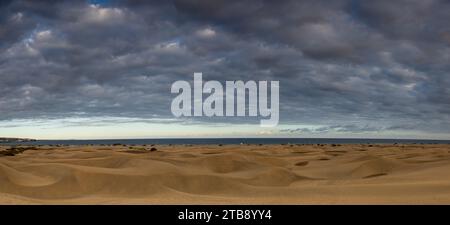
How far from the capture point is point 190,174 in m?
14.5

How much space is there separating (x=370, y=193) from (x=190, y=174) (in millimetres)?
6343

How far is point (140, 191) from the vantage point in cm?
1242
